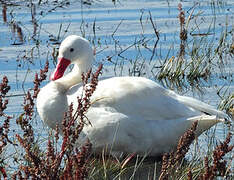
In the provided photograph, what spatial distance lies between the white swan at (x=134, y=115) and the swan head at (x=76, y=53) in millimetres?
685

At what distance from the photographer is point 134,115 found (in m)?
6.41

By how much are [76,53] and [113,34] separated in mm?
3512

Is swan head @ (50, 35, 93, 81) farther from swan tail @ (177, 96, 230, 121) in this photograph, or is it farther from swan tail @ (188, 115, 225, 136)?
swan tail @ (188, 115, 225, 136)

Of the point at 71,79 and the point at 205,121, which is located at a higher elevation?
the point at 71,79

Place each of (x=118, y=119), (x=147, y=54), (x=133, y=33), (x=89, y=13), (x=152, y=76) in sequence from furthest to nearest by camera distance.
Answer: (x=89, y=13) → (x=133, y=33) → (x=147, y=54) → (x=152, y=76) → (x=118, y=119)

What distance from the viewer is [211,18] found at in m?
11.6

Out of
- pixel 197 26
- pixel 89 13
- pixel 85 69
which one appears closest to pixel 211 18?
pixel 197 26

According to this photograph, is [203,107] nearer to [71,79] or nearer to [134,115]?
[134,115]

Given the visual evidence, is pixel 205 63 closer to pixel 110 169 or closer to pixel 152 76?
pixel 152 76

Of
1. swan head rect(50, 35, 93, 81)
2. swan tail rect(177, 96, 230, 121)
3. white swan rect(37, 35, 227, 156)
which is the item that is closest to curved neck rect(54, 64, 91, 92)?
swan head rect(50, 35, 93, 81)

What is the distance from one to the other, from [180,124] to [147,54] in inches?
136

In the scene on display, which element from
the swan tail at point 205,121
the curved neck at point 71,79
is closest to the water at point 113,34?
the curved neck at point 71,79

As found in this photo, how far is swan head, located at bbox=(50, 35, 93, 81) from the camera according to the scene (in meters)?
7.41

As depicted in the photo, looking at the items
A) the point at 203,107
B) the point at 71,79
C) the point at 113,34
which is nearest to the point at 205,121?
the point at 203,107
